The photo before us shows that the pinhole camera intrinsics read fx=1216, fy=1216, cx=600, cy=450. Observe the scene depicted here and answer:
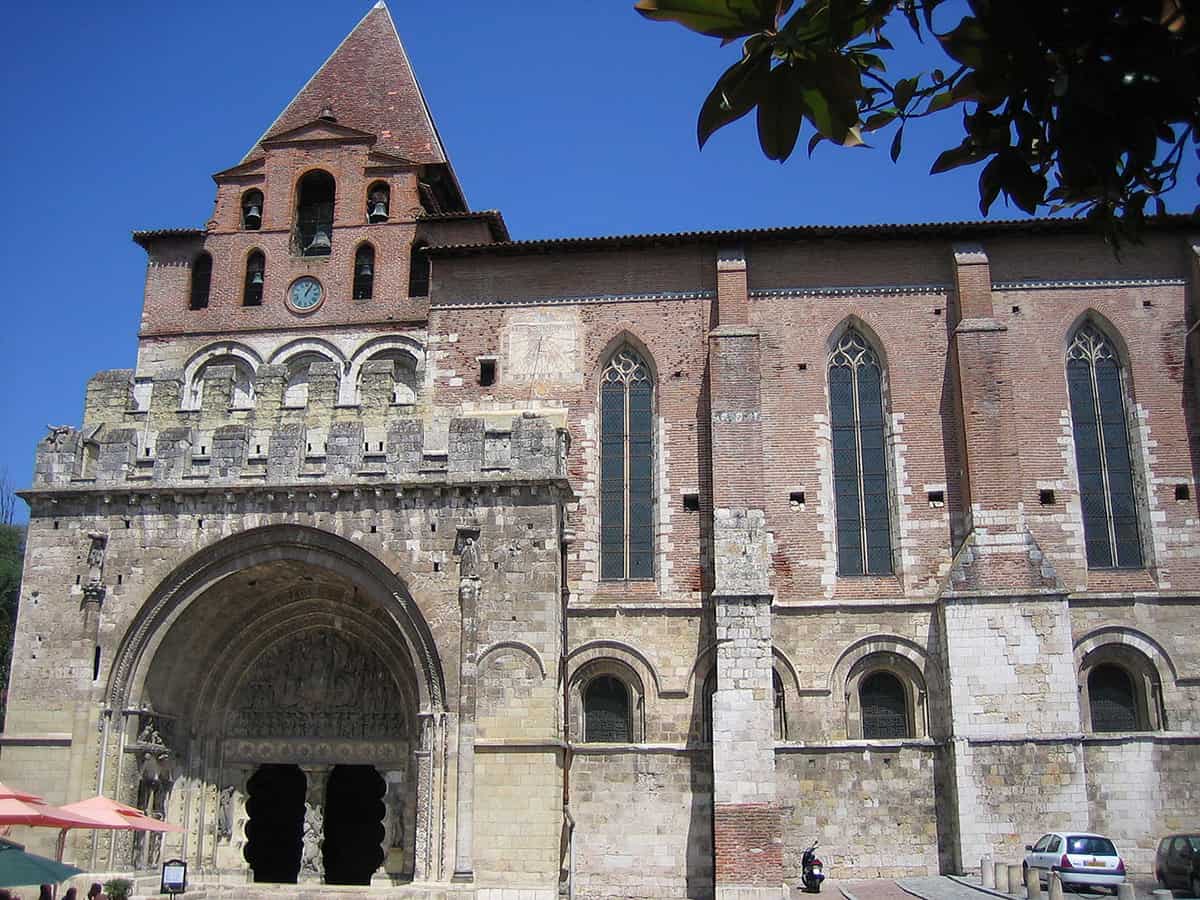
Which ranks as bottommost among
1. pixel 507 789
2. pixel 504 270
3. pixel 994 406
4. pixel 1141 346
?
pixel 507 789

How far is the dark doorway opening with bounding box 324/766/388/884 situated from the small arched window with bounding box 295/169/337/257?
11.1 m

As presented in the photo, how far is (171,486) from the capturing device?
2025cm

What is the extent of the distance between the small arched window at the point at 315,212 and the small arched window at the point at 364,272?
0.89 metres

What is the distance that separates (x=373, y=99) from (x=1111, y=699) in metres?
21.1

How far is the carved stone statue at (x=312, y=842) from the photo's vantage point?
21.0 metres

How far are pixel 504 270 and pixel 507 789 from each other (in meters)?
11.2

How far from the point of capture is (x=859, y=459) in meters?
23.9

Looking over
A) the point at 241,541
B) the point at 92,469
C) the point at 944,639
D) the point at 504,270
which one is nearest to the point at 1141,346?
the point at 944,639

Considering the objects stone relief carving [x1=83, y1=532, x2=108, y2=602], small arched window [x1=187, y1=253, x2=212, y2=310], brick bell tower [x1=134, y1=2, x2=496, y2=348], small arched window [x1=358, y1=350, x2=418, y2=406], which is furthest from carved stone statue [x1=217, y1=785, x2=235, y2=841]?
small arched window [x1=187, y1=253, x2=212, y2=310]

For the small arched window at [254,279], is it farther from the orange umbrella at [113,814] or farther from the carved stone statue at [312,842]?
the orange umbrella at [113,814]

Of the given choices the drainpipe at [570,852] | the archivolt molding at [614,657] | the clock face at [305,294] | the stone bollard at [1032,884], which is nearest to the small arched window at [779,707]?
the archivolt molding at [614,657]

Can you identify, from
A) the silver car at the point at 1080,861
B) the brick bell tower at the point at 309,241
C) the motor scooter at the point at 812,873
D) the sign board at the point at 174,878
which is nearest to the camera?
the sign board at the point at 174,878

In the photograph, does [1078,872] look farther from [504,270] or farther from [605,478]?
[504,270]

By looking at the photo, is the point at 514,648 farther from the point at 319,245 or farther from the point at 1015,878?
the point at 319,245
